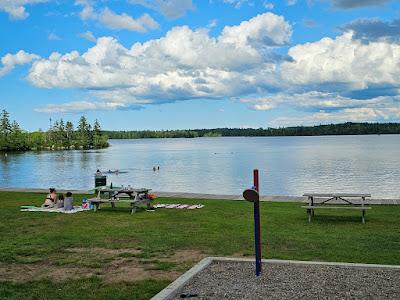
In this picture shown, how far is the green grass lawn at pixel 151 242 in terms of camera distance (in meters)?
7.90

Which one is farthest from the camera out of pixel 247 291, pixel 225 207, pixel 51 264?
pixel 225 207

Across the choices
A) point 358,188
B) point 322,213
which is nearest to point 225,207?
point 322,213

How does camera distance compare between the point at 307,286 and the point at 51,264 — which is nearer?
the point at 307,286

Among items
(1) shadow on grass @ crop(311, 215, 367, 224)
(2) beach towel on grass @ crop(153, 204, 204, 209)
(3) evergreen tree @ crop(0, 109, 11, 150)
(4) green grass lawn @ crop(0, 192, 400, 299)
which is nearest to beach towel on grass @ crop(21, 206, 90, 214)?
(4) green grass lawn @ crop(0, 192, 400, 299)

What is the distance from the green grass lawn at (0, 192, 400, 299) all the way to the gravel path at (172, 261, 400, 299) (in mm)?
846

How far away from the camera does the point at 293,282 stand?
7355 millimetres

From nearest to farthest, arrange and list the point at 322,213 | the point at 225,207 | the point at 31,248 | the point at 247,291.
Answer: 1. the point at 247,291
2. the point at 31,248
3. the point at 322,213
4. the point at 225,207

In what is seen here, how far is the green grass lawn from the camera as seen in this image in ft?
25.9

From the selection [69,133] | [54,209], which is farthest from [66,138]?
[54,209]

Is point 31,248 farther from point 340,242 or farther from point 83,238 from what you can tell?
point 340,242

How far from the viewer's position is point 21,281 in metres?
8.03

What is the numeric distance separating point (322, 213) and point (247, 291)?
9.31 m

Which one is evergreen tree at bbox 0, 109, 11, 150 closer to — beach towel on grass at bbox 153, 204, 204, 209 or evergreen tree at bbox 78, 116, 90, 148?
evergreen tree at bbox 78, 116, 90, 148

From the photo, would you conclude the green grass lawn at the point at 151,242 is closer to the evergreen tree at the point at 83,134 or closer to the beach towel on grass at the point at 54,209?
the beach towel on grass at the point at 54,209
